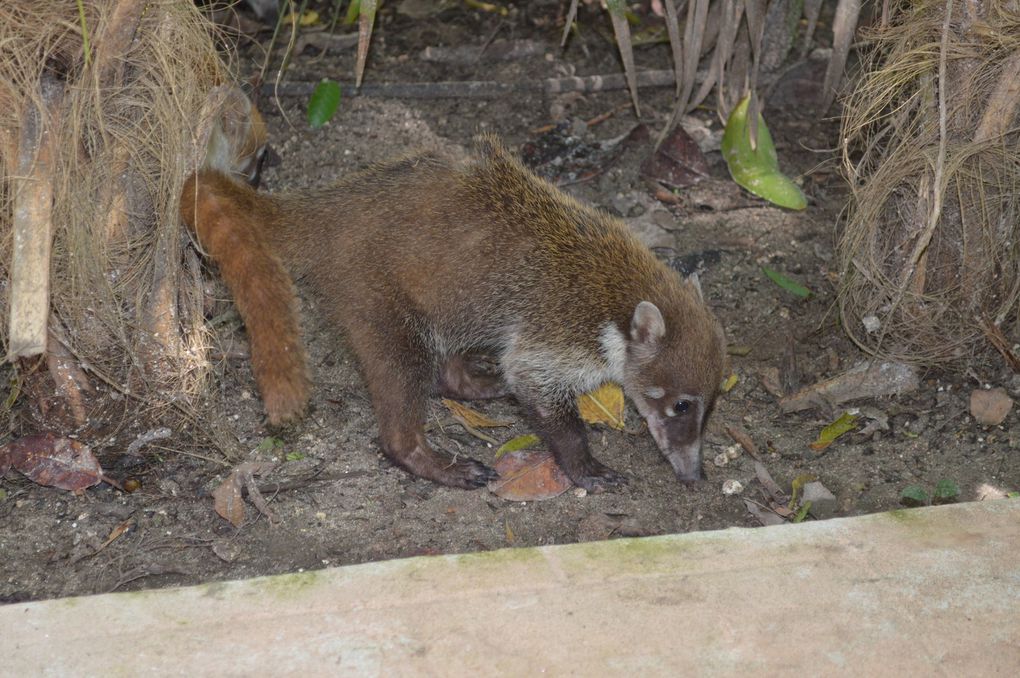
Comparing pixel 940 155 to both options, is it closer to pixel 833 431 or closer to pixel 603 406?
pixel 833 431

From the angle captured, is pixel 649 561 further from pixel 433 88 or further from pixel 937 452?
pixel 433 88

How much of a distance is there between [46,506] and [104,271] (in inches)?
32.2

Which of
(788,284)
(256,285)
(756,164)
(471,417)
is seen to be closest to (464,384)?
(471,417)

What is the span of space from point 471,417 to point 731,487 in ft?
3.56

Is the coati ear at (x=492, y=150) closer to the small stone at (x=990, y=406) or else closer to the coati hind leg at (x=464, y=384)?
the coati hind leg at (x=464, y=384)

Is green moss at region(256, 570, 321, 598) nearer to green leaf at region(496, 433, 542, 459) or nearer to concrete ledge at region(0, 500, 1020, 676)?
concrete ledge at region(0, 500, 1020, 676)

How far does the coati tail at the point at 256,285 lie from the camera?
138 inches

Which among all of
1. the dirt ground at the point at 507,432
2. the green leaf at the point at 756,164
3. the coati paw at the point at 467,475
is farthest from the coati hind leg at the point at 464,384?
the green leaf at the point at 756,164

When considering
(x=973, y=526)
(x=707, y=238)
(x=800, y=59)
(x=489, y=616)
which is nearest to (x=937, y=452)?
(x=973, y=526)

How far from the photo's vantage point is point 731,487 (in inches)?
156

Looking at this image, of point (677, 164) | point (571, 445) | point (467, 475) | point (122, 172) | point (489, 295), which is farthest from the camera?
point (677, 164)

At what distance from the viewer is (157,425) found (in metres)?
3.78

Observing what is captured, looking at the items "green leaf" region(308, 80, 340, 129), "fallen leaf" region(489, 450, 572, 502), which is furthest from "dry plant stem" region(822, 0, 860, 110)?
"green leaf" region(308, 80, 340, 129)

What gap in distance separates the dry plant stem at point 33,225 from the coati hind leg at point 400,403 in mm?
1121
